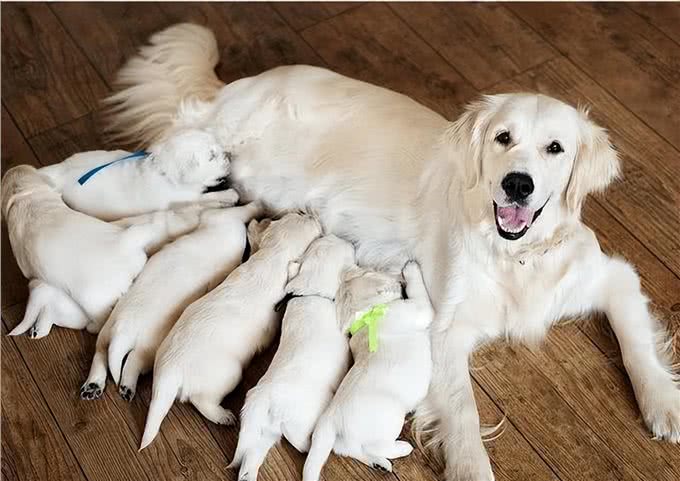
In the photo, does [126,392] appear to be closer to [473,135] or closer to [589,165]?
[473,135]

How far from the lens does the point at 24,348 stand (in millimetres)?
2428

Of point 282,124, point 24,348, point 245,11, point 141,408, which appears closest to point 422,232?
point 282,124

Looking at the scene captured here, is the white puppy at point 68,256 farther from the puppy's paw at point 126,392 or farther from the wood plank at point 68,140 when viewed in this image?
the wood plank at point 68,140

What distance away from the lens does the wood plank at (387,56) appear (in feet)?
10.00

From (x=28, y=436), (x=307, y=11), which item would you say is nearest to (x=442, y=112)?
(x=307, y=11)

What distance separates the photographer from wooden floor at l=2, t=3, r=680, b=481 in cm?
214

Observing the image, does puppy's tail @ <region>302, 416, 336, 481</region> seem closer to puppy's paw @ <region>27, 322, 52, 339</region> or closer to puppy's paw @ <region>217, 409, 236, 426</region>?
puppy's paw @ <region>217, 409, 236, 426</region>

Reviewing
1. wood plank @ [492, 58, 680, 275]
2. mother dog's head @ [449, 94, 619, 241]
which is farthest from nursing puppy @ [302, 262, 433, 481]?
wood plank @ [492, 58, 680, 275]

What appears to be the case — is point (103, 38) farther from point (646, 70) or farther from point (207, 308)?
point (646, 70)

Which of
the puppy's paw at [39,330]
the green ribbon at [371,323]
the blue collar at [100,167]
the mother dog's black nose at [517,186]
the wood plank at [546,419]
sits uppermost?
the mother dog's black nose at [517,186]

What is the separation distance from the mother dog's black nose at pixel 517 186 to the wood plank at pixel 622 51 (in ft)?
3.40

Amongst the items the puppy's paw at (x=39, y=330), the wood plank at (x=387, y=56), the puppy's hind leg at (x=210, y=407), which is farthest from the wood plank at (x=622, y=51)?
the puppy's paw at (x=39, y=330)

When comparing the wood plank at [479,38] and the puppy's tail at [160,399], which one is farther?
A: the wood plank at [479,38]

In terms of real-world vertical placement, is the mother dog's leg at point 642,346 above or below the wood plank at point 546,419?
above
